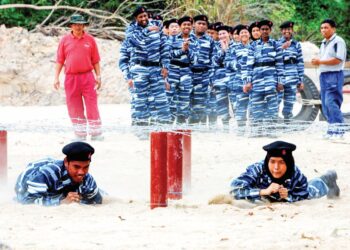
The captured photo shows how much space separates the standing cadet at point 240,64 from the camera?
16.5 m

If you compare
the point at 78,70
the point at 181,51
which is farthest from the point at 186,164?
the point at 181,51

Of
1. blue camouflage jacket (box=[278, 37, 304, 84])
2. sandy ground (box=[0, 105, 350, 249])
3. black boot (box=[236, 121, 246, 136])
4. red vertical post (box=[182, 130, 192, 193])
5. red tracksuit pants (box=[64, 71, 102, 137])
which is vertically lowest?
sandy ground (box=[0, 105, 350, 249])

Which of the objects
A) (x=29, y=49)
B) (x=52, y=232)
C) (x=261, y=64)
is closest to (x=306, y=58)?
(x=29, y=49)

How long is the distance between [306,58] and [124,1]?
4.10m

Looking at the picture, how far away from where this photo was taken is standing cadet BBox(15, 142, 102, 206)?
30.5 ft

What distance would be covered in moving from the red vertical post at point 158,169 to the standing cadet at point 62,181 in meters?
0.56

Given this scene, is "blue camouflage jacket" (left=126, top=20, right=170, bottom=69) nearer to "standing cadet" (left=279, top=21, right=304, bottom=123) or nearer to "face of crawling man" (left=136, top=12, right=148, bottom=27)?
"face of crawling man" (left=136, top=12, right=148, bottom=27)

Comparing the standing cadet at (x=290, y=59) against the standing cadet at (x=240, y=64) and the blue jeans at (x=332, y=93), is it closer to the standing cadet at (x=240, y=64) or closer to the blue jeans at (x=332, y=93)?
the standing cadet at (x=240, y=64)

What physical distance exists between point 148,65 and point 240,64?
1963 mm

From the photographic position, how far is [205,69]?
16.2 meters

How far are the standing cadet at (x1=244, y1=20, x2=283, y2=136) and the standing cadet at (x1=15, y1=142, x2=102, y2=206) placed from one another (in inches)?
261

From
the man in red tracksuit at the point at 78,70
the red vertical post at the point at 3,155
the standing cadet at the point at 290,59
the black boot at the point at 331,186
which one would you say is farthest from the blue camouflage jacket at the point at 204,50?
the black boot at the point at 331,186

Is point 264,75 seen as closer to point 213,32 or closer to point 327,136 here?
point 213,32

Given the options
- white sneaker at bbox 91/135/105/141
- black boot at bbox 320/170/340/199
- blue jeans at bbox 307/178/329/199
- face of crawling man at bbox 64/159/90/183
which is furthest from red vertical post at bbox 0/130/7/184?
white sneaker at bbox 91/135/105/141
